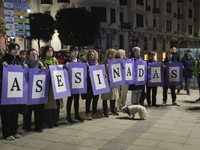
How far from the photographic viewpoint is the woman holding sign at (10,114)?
19.4 feet

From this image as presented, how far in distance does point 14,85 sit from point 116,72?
334 centimetres

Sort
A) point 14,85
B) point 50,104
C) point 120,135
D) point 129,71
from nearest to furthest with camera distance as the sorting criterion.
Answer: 1. point 14,85
2. point 120,135
3. point 50,104
4. point 129,71

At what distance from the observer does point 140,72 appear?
904 cm

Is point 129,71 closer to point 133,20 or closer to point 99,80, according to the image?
point 99,80

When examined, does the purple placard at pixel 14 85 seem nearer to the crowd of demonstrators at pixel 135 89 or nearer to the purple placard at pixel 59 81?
the purple placard at pixel 59 81

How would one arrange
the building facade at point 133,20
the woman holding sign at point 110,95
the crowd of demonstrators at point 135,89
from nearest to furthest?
1. the woman holding sign at point 110,95
2. the crowd of demonstrators at point 135,89
3. the building facade at point 133,20

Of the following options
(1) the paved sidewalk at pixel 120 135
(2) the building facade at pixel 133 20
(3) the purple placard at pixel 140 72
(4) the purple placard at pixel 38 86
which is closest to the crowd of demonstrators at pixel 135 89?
(3) the purple placard at pixel 140 72

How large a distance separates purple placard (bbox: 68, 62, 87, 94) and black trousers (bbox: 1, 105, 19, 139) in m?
1.62

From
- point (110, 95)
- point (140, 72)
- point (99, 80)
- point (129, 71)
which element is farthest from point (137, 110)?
point (140, 72)

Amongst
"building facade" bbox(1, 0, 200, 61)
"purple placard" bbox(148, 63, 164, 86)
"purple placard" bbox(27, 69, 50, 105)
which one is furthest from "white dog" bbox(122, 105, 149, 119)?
"building facade" bbox(1, 0, 200, 61)

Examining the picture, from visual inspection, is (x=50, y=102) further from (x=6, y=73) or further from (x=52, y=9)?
(x=52, y=9)

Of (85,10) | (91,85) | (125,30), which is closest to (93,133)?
(91,85)

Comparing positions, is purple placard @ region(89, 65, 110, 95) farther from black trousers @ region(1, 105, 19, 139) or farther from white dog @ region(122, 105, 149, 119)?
black trousers @ region(1, 105, 19, 139)

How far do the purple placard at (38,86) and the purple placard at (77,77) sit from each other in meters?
0.74
